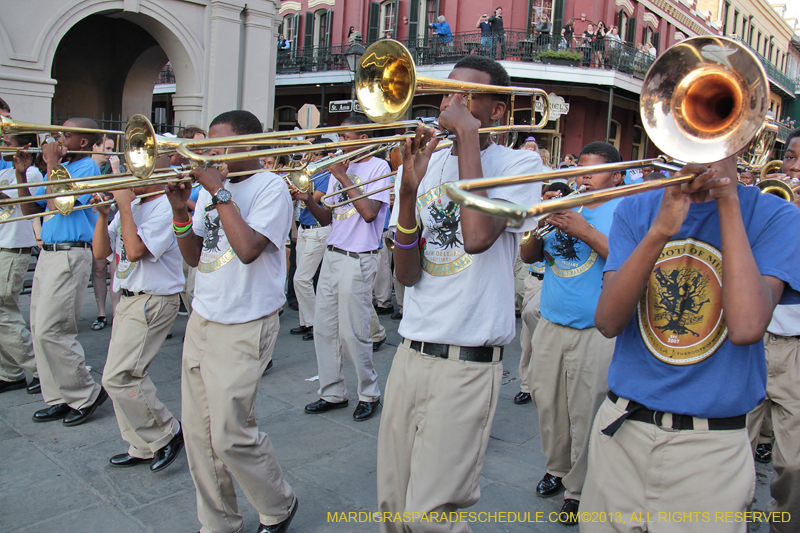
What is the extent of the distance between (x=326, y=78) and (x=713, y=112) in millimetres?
23645

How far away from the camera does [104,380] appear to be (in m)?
3.86

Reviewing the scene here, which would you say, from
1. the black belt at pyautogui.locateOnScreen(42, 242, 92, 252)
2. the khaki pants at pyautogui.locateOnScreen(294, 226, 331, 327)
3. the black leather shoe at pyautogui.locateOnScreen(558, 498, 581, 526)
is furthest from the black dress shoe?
the black leather shoe at pyautogui.locateOnScreen(558, 498, 581, 526)

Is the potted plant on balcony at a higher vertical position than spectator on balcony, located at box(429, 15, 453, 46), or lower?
lower

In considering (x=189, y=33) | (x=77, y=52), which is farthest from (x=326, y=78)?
(x=189, y=33)

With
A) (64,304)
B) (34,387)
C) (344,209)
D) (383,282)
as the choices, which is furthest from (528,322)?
(34,387)

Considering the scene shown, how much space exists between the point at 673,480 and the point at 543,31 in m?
21.2

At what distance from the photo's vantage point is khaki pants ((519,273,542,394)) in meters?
5.11

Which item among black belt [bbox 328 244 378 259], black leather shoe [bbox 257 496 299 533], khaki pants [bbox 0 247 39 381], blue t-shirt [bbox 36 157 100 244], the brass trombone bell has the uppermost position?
the brass trombone bell

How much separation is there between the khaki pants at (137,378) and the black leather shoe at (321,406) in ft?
3.83

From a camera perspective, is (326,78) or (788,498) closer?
(788,498)

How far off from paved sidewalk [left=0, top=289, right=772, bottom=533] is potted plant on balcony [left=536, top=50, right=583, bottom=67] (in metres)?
17.6

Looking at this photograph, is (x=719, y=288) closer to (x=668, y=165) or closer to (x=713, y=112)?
(x=668, y=165)

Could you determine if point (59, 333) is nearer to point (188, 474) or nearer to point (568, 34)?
point (188, 474)

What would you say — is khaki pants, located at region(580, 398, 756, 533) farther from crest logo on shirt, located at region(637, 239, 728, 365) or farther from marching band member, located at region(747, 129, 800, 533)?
marching band member, located at region(747, 129, 800, 533)
